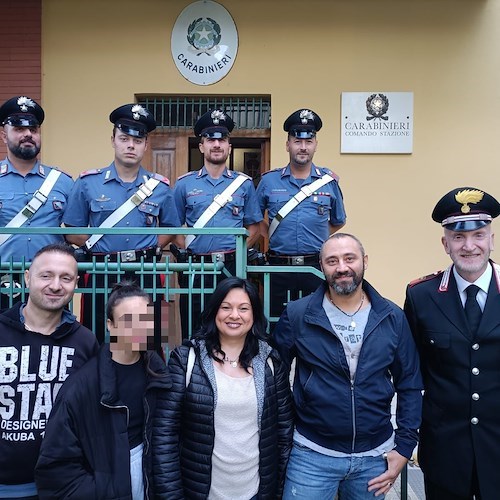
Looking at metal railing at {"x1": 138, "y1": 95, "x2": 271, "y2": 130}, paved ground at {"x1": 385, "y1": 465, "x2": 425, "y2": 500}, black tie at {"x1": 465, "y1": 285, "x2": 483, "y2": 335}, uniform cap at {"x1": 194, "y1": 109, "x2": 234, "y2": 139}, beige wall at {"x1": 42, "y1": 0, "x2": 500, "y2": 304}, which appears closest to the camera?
black tie at {"x1": 465, "y1": 285, "x2": 483, "y2": 335}

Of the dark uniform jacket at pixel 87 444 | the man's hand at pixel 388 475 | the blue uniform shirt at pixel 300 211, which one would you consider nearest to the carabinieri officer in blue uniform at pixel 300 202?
the blue uniform shirt at pixel 300 211

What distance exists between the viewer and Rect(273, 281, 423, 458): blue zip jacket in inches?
89.0

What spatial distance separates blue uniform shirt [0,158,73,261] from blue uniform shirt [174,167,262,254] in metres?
0.85

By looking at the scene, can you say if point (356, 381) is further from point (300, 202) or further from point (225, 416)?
point (300, 202)

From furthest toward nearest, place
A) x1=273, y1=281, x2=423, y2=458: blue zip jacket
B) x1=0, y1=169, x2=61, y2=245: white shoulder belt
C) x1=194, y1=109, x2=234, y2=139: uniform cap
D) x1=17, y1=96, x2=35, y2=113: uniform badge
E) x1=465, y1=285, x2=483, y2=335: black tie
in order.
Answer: x1=194, y1=109, x2=234, y2=139: uniform cap < x1=17, y1=96, x2=35, y2=113: uniform badge < x1=0, y1=169, x2=61, y2=245: white shoulder belt < x1=465, y1=285, x2=483, y2=335: black tie < x1=273, y1=281, x2=423, y2=458: blue zip jacket

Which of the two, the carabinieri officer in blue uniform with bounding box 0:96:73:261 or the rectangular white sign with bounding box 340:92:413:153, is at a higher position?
the rectangular white sign with bounding box 340:92:413:153

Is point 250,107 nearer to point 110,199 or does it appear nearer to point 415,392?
point 110,199

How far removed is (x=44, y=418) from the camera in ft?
7.07

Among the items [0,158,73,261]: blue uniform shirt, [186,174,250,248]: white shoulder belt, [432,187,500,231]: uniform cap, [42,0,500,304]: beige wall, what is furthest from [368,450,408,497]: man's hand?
[42,0,500,304]: beige wall

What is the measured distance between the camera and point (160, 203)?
3814 mm

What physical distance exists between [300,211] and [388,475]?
2.41 metres

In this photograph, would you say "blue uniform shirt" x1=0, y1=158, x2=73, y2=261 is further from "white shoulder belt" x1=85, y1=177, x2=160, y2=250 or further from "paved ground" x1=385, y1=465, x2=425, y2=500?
"paved ground" x1=385, y1=465, x2=425, y2=500

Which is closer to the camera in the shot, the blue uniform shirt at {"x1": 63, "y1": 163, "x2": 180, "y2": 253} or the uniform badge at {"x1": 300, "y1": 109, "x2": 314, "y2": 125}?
the blue uniform shirt at {"x1": 63, "y1": 163, "x2": 180, "y2": 253}

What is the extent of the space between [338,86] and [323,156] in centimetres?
78
